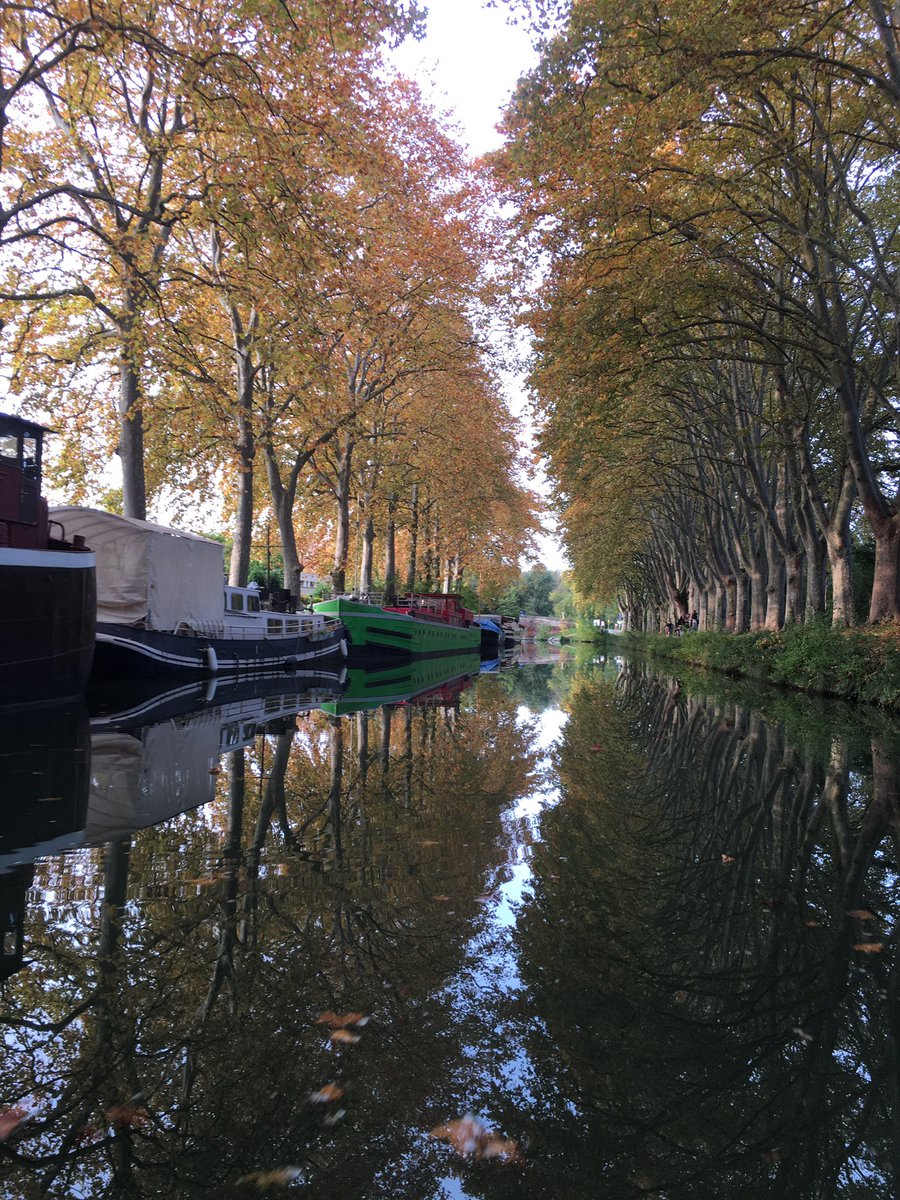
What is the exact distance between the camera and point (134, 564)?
16625 millimetres

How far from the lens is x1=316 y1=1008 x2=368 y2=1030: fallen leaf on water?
276 cm

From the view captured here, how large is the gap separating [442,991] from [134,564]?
15.5m

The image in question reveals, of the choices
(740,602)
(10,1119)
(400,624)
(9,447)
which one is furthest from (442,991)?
(740,602)

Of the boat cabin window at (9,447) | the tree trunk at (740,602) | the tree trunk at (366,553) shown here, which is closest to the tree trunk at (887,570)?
the tree trunk at (740,602)

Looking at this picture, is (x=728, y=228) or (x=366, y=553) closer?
(x=728, y=228)

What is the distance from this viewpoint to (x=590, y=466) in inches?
1027

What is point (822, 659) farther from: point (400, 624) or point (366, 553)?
point (366, 553)

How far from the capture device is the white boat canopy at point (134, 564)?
16234 millimetres

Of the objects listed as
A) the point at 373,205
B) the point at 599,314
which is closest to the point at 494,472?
the point at 373,205

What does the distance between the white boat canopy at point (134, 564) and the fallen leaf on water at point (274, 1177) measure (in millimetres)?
15726

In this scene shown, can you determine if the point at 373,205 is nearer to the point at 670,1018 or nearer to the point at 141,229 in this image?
the point at 141,229

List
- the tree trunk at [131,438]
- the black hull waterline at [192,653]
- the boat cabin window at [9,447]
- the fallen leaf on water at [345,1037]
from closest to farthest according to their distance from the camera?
the fallen leaf on water at [345,1037], the boat cabin window at [9,447], the black hull waterline at [192,653], the tree trunk at [131,438]

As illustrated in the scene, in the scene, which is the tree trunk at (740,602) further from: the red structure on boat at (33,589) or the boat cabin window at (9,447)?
the boat cabin window at (9,447)

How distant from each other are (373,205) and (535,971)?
73.5 ft
